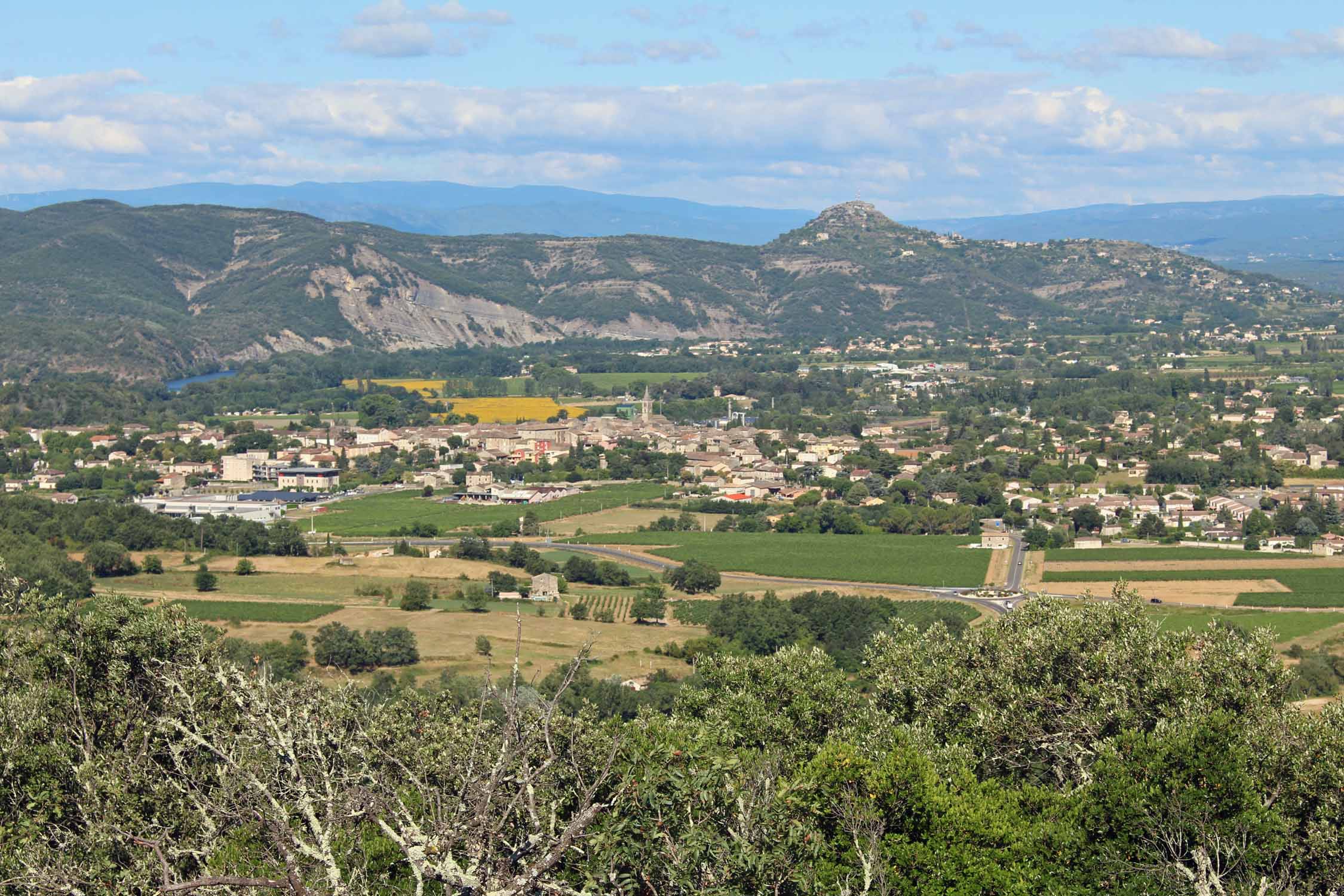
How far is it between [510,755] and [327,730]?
5384 mm

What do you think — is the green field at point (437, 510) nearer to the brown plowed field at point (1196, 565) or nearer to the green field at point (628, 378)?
the brown plowed field at point (1196, 565)

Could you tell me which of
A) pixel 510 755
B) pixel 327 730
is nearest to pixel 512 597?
pixel 327 730

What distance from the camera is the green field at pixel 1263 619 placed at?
42.5m

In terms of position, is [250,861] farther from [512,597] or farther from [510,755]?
[512,597]

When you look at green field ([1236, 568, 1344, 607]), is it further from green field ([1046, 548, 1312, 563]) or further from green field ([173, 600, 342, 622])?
green field ([173, 600, 342, 622])

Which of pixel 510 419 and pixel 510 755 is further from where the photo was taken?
pixel 510 419

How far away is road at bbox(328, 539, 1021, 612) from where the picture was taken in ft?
161

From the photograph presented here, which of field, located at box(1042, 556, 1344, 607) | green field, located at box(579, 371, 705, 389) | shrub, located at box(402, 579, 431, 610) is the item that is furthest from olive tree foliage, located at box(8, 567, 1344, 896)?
green field, located at box(579, 371, 705, 389)

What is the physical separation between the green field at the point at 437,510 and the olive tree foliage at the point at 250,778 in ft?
138

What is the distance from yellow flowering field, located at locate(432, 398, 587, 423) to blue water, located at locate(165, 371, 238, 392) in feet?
78.1

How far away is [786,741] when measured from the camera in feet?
65.9

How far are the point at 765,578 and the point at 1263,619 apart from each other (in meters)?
17.0

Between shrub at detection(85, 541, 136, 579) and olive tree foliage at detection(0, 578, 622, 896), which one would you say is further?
shrub at detection(85, 541, 136, 579)

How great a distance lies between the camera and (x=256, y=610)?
45.9 meters
